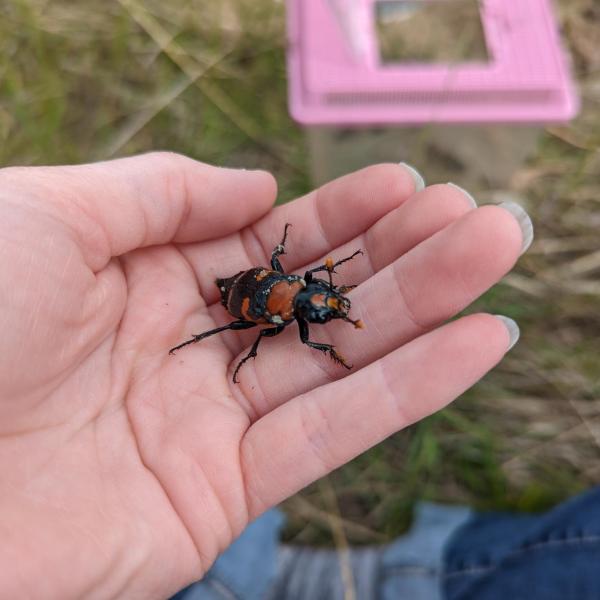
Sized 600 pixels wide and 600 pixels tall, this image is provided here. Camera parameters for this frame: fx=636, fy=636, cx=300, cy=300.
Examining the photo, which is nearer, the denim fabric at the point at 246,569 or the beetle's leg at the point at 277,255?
the beetle's leg at the point at 277,255

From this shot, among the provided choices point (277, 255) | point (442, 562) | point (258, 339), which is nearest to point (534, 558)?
point (442, 562)

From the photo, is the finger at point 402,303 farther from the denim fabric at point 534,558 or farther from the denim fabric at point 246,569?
the denim fabric at point 534,558

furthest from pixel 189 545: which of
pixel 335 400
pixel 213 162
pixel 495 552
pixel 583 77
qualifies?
pixel 583 77

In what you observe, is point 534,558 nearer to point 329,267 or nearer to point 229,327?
point 329,267

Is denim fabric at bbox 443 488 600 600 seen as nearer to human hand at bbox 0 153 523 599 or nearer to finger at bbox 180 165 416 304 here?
human hand at bbox 0 153 523 599

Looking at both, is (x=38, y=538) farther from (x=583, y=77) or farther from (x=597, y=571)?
(x=583, y=77)

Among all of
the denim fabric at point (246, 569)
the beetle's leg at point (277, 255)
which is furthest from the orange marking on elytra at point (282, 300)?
the denim fabric at point (246, 569)

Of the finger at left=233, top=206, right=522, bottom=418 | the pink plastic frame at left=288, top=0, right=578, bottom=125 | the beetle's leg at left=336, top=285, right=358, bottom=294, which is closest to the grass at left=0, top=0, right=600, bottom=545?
the pink plastic frame at left=288, top=0, right=578, bottom=125
